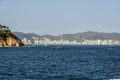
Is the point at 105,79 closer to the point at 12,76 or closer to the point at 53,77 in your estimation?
the point at 53,77

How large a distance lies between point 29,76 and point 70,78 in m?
7.13

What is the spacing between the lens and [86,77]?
71.9 meters

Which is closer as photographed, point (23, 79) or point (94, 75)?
point (23, 79)

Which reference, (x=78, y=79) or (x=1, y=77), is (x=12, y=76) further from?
(x=78, y=79)

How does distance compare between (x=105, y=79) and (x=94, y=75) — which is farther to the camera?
(x=94, y=75)

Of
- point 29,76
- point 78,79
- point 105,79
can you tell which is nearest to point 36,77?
point 29,76

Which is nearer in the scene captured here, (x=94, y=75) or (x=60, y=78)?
(x=60, y=78)

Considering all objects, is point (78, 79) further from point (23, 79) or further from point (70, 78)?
point (23, 79)

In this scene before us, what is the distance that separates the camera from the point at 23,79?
66.9 meters

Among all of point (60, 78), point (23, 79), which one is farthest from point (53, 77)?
point (23, 79)

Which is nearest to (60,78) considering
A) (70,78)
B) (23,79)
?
(70,78)

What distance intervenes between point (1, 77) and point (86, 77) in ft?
48.2

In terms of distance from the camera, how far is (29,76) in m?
71.1

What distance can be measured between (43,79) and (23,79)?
328 cm
